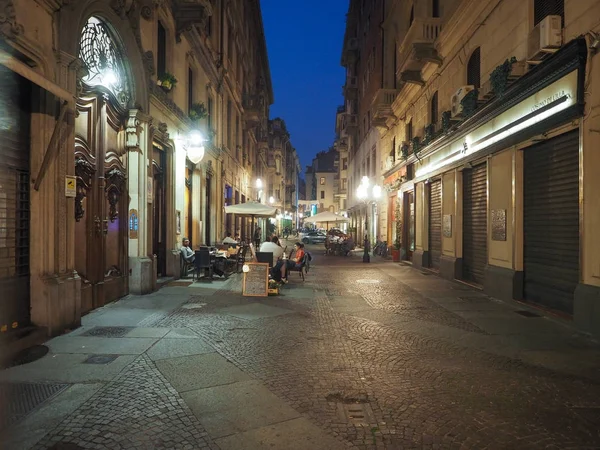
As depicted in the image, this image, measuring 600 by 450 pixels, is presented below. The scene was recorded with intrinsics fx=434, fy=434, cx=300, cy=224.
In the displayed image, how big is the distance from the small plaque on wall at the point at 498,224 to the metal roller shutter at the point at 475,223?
43.2 inches

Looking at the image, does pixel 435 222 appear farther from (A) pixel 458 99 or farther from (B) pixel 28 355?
(B) pixel 28 355

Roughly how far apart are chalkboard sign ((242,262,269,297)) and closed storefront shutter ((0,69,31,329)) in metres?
5.24

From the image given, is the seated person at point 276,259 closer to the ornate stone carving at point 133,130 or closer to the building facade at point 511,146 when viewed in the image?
the ornate stone carving at point 133,130

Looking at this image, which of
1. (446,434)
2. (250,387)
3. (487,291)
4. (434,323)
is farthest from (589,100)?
(250,387)

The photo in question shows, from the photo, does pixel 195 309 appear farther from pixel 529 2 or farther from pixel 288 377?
pixel 529 2

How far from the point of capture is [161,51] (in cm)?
1334

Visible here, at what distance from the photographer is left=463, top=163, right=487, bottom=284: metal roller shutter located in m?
12.2

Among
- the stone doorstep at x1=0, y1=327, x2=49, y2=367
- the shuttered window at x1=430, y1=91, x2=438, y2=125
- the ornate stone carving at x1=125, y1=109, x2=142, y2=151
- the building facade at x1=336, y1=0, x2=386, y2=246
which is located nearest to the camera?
the stone doorstep at x1=0, y1=327, x2=49, y2=367

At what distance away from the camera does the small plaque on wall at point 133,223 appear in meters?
10.8

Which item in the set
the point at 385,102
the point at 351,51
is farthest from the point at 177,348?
the point at 351,51

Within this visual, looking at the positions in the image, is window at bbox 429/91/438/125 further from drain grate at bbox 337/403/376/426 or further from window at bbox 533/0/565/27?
drain grate at bbox 337/403/376/426

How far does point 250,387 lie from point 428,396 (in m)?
1.94

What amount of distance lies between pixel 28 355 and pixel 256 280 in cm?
578

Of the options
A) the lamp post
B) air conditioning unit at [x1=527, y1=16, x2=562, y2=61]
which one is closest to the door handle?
air conditioning unit at [x1=527, y1=16, x2=562, y2=61]
